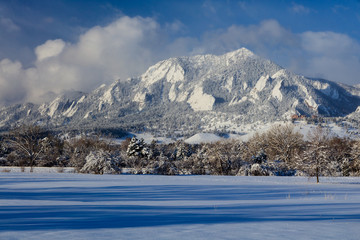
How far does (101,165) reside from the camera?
3222cm

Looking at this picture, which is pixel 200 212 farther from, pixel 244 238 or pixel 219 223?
pixel 244 238

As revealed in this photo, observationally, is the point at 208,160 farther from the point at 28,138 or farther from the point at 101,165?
the point at 28,138

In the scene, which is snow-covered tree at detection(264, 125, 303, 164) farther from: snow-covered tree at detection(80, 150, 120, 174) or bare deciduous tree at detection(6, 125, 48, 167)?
bare deciduous tree at detection(6, 125, 48, 167)

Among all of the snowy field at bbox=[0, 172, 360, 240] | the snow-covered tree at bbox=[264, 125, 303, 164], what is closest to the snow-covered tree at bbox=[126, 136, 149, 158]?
the snow-covered tree at bbox=[264, 125, 303, 164]

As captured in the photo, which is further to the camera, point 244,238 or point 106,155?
point 106,155

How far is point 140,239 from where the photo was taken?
540cm

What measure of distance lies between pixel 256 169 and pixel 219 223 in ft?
106

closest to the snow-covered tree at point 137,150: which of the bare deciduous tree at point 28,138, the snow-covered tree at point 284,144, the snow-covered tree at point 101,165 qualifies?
the bare deciduous tree at point 28,138

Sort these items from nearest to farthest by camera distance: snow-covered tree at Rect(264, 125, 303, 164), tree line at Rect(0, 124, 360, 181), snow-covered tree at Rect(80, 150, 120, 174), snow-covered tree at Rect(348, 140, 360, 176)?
tree line at Rect(0, 124, 360, 181), snow-covered tree at Rect(80, 150, 120, 174), snow-covered tree at Rect(348, 140, 360, 176), snow-covered tree at Rect(264, 125, 303, 164)

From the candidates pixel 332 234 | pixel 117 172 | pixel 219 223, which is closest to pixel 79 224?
pixel 219 223

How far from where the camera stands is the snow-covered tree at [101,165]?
104ft

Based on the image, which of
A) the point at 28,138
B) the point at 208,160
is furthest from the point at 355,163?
the point at 28,138

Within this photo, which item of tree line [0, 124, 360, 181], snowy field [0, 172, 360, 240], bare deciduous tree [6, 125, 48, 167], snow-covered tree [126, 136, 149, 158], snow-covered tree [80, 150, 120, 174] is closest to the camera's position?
snowy field [0, 172, 360, 240]

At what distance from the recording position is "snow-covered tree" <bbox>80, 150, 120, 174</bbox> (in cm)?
3177
